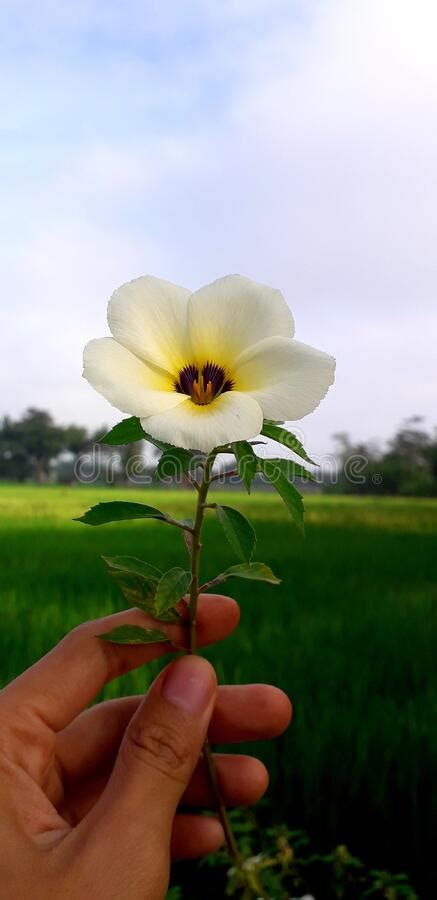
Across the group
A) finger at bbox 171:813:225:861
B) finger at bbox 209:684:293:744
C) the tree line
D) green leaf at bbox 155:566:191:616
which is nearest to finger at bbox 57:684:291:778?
finger at bbox 209:684:293:744

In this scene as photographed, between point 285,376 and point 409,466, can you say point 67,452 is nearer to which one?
point 409,466

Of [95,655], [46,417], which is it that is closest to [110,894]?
[95,655]

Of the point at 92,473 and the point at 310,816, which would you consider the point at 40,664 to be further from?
the point at 310,816

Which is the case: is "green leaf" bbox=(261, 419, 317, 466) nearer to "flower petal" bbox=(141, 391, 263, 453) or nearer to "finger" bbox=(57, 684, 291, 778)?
"flower petal" bbox=(141, 391, 263, 453)

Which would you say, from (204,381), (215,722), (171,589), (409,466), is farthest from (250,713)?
(409,466)

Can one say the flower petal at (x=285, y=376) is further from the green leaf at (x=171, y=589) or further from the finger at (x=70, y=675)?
the finger at (x=70, y=675)

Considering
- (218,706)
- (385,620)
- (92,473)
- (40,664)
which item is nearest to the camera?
(92,473)
